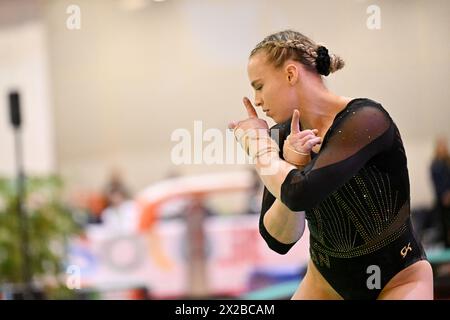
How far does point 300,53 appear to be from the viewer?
1.78m

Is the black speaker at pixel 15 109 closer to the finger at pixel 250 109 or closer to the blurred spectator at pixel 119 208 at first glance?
the blurred spectator at pixel 119 208

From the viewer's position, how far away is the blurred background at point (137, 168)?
340 centimetres

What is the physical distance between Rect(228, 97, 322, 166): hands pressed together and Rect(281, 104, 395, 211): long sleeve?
4 cm

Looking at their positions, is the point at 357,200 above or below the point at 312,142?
below

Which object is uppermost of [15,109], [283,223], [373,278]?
[15,109]

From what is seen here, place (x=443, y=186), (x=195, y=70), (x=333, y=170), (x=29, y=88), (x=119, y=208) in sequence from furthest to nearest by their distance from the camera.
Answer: (x=29, y=88) → (x=119, y=208) → (x=443, y=186) → (x=195, y=70) → (x=333, y=170)

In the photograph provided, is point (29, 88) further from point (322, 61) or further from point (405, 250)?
point (405, 250)

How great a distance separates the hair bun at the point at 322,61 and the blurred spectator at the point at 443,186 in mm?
2391

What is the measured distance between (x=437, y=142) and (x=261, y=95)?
2.00 meters

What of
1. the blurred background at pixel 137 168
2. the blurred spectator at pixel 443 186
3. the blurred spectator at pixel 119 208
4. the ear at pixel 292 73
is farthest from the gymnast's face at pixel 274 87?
the blurred spectator at pixel 119 208

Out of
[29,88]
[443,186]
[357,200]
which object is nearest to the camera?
[357,200]

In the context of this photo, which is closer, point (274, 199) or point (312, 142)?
point (312, 142)

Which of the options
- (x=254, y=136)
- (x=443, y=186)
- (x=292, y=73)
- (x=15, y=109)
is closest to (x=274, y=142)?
(x=254, y=136)

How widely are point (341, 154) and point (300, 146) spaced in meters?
0.10
